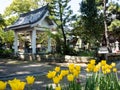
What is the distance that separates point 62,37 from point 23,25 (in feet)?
12.4

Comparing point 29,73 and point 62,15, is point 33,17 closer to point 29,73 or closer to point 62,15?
point 62,15

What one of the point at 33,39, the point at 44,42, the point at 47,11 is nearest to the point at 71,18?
the point at 47,11

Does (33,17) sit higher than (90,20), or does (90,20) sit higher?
(33,17)

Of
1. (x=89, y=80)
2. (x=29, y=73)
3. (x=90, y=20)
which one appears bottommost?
(x=29, y=73)

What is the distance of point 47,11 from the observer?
20719mm

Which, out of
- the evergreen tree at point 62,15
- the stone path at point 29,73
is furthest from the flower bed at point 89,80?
the evergreen tree at point 62,15

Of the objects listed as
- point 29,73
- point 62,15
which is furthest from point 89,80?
point 62,15

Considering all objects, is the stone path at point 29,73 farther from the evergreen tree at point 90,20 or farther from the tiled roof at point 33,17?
the evergreen tree at point 90,20

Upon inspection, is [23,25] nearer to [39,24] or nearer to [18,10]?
[39,24]

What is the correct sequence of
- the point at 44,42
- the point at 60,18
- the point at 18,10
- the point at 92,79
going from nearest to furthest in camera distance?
the point at 92,79, the point at 60,18, the point at 44,42, the point at 18,10

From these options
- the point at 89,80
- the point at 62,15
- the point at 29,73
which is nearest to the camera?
the point at 89,80

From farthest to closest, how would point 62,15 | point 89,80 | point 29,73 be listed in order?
1. point 62,15
2. point 29,73
3. point 89,80

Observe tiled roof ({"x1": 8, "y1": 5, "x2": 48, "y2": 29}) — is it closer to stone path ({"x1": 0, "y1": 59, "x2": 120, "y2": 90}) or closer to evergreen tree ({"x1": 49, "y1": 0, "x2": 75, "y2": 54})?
evergreen tree ({"x1": 49, "y1": 0, "x2": 75, "y2": 54})

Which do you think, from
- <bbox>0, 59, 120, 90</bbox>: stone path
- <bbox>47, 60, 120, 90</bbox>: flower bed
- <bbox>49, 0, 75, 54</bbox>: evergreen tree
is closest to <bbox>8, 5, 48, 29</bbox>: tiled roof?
<bbox>49, 0, 75, 54</bbox>: evergreen tree
